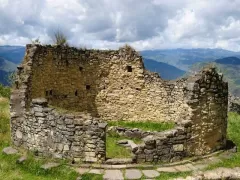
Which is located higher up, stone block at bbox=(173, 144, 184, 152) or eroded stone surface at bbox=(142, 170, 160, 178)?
stone block at bbox=(173, 144, 184, 152)

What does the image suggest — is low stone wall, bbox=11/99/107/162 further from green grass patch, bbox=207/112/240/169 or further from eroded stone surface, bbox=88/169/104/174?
green grass patch, bbox=207/112/240/169

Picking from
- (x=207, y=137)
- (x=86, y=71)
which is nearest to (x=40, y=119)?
(x=207, y=137)

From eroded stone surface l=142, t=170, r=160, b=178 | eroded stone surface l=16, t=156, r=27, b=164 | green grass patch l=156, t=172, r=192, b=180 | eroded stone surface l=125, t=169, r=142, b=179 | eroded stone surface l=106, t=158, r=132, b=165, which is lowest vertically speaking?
green grass patch l=156, t=172, r=192, b=180

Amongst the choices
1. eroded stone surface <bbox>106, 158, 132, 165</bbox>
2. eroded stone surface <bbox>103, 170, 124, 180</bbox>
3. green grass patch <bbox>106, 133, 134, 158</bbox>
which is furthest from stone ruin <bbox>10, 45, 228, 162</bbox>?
green grass patch <bbox>106, 133, 134, 158</bbox>

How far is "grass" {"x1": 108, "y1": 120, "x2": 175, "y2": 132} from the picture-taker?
61.9 ft

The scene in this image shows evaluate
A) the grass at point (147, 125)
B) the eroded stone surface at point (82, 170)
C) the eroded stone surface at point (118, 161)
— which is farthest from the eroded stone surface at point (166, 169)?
the grass at point (147, 125)

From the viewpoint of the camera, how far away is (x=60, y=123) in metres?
11.7

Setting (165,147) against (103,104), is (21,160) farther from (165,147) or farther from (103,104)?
(103,104)

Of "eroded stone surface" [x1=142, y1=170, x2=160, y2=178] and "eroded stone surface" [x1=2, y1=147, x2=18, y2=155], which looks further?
"eroded stone surface" [x1=2, y1=147, x2=18, y2=155]

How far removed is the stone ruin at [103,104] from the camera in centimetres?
1168

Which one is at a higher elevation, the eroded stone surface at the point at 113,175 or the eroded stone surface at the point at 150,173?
the eroded stone surface at the point at 113,175

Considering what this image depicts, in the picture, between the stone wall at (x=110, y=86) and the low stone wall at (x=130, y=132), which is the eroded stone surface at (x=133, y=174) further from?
the stone wall at (x=110, y=86)

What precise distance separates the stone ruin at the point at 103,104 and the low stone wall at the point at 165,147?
0.11ft

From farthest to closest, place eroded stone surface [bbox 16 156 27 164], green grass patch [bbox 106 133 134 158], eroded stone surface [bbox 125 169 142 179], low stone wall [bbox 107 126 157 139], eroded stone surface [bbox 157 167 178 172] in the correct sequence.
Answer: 1. low stone wall [bbox 107 126 157 139]
2. green grass patch [bbox 106 133 134 158]
3. eroded stone surface [bbox 16 156 27 164]
4. eroded stone surface [bbox 157 167 178 172]
5. eroded stone surface [bbox 125 169 142 179]
